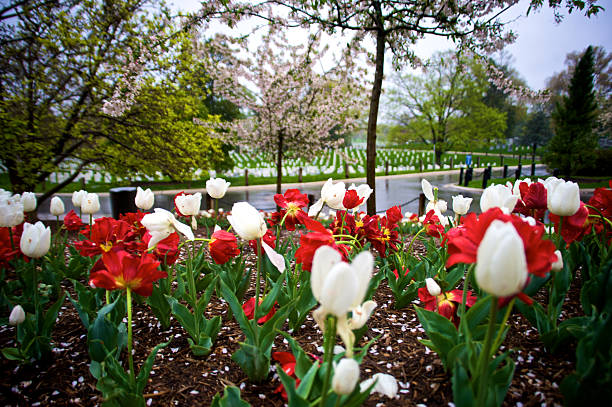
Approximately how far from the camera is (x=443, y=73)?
25.3 metres

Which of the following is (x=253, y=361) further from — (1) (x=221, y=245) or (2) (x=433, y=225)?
(2) (x=433, y=225)

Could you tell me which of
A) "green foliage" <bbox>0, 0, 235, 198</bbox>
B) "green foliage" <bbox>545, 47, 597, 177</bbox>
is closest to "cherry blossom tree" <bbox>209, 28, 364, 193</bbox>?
"green foliage" <bbox>0, 0, 235, 198</bbox>

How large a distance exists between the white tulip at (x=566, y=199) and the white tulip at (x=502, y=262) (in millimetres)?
792

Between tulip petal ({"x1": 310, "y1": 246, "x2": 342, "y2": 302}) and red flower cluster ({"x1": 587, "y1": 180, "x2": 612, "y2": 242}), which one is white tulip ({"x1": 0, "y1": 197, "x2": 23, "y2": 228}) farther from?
red flower cluster ({"x1": 587, "y1": 180, "x2": 612, "y2": 242})

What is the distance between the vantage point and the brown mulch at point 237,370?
126 centimetres

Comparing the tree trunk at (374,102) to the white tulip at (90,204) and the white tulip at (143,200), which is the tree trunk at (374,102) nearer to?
the white tulip at (143,200)

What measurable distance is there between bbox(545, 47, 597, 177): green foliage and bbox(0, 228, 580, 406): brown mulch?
18860 millimetres

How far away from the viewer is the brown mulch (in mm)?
1262

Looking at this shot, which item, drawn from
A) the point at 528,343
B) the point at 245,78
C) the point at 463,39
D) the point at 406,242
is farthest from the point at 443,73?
the point at 528,343

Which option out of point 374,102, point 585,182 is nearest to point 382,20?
point 374,102

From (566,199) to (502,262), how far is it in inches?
33.6

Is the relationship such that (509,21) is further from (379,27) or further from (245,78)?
(245,78)

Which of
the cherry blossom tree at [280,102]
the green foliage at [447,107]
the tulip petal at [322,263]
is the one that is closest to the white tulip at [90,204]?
the tulip petal at [322,263]

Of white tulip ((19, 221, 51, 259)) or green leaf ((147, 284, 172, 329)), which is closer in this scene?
white tulip ((19, 221, 51, 259))
